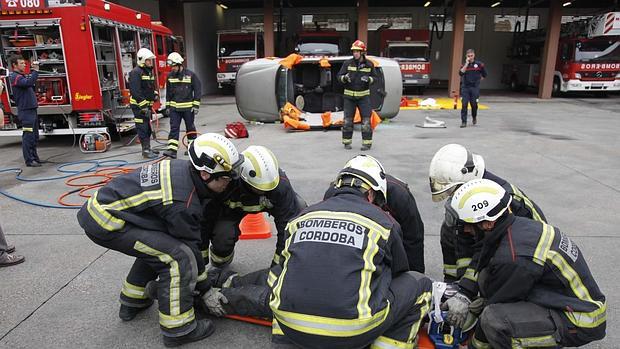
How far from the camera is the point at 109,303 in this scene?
125 inches

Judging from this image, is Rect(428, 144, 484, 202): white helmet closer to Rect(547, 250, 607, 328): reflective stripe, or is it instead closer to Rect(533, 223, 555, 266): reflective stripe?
Rect(533, 223, 555, 266): reflective stripe

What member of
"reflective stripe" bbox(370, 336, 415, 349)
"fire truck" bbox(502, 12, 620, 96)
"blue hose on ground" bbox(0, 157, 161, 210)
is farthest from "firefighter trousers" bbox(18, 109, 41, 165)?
"fire truck" bbox(502, 12, 620, 96)

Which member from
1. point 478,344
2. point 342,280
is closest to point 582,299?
point 478,344

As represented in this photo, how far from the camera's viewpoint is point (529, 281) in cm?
215

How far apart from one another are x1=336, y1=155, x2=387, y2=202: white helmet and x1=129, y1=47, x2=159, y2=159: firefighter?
606 cm

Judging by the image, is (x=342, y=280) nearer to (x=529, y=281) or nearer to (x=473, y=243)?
(x=529, y=281)

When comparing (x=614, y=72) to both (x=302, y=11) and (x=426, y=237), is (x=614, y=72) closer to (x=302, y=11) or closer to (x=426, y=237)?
(x=302, y=11)

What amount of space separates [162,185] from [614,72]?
1962cm

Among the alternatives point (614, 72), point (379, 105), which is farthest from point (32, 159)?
point (614, 72)

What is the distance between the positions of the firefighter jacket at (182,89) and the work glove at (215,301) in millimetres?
5797

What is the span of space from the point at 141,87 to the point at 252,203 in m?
5.71

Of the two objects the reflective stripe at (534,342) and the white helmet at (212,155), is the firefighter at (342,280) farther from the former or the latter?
the white helmet at (212,155)

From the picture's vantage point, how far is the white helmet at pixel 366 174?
99.1 inches

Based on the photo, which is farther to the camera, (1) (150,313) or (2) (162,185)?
(1) (150,313)
